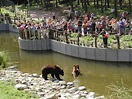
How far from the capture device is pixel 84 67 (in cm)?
1975

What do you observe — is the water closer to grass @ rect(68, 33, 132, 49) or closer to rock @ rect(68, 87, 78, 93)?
rock @ rect(68, 87, 78, 93)

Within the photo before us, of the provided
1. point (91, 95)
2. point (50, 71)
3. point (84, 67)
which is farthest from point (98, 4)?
point (91, 95)

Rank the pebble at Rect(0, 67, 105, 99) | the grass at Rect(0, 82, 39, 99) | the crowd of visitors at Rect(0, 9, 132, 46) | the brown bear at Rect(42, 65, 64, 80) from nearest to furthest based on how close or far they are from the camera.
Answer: the grass at Rect(0, 82, 39, 99), the pebble at Rect(0, 67, 105, 99), the brown bear at Rect(42, 65, 64, 80), the crowd of visitors at Rect(0, 9, 132, 46)

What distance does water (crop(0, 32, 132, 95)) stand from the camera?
16453 mm

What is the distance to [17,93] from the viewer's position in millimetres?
12031

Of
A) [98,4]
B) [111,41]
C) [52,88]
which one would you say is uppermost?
[98,4]

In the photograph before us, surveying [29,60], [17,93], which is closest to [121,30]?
[29,60]

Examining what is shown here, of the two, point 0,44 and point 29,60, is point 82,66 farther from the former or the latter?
point 0,44

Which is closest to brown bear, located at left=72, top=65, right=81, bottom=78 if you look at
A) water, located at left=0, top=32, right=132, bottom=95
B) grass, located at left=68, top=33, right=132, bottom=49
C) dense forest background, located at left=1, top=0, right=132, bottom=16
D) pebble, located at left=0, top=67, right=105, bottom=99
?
water, located at left=0, top=32, right=132, bottom=95

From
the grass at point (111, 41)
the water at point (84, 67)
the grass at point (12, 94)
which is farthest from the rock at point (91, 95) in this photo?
the grass at point (111, 41)

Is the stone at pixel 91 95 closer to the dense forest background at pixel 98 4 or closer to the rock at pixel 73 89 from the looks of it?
the rock at pixel 73 89

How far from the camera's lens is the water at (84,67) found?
54.0ft

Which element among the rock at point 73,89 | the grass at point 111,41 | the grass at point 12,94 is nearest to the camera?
the grass at point 12,94

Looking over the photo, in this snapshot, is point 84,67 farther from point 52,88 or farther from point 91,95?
point 91,95
